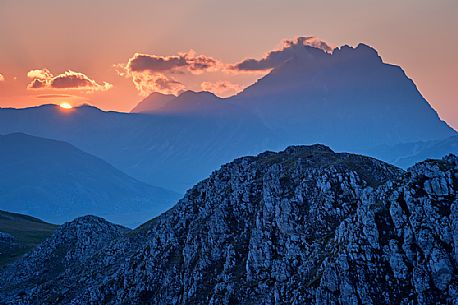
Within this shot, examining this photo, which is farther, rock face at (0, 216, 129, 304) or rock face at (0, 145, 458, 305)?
rock face at (0, 216, 129, 304)

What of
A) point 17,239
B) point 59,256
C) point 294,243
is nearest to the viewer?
point 294,243

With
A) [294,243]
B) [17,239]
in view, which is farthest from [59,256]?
[294,243]

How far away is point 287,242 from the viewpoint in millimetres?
67188

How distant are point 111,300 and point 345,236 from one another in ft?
144

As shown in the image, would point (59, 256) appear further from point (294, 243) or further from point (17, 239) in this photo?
point (294, 243)

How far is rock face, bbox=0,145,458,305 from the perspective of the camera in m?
52.7

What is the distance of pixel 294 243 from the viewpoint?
65.9 meters

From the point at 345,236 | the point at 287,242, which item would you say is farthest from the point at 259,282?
the point at 345,236

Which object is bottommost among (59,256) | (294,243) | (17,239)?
(294,243)

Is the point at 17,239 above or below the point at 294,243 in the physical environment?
above

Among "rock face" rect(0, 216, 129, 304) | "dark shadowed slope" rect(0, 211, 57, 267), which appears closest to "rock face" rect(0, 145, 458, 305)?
"rock face" rect(0, 216, 129, 304)

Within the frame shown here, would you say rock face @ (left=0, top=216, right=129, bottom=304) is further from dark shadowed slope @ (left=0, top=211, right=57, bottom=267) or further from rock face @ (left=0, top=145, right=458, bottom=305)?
dark shadowed slope @ (left=0, top=211, right=57, bottom=267)

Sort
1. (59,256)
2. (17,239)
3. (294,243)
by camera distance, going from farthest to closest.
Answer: (17,239) < (59,256) < (294,243)

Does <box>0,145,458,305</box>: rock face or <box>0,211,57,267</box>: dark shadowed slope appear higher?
<box>0,211,57,267</box>: dark shadowed slope
